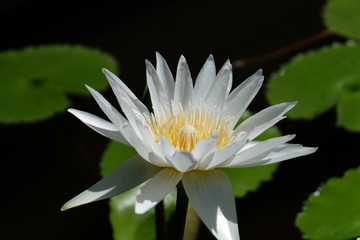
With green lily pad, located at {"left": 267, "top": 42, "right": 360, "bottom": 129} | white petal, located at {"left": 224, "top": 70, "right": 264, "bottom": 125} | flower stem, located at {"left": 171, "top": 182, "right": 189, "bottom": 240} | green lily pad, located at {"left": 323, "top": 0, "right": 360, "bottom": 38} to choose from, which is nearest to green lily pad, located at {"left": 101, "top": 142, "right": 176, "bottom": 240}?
flower stem, located at {"left": 171, "top": 182, "right": 189, "bottom": 240}

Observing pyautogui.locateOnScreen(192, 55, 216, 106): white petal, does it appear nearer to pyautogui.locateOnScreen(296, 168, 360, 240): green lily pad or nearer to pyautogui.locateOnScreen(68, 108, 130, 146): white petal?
pyautogui.locateOnScreen(68, 108, 130, 146): white petal

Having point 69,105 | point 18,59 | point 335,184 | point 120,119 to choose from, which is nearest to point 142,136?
point 120,119

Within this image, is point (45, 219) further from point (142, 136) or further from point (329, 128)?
point (329, 128)

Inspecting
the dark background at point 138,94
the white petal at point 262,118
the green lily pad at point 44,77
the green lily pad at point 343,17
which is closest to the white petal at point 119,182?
the white petal at point 262,118

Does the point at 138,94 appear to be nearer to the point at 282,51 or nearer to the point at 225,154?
the point at 282,51

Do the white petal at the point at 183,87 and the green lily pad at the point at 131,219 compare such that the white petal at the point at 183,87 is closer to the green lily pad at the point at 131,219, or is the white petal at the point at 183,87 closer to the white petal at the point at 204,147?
the white petal at the point at 204,147
